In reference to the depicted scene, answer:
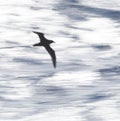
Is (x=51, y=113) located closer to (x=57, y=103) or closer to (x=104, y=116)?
(x=57, y=103)

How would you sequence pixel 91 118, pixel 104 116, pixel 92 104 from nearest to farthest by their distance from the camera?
pixel 91 118, pixel 104 116, pixel 92 104

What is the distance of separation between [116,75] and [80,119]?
15.4 metres

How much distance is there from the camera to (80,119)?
159875 mm

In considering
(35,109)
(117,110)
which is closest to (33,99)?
(35,109)

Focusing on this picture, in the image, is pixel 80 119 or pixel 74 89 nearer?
pixel 80 119

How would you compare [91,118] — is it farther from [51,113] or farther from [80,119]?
[51,113]

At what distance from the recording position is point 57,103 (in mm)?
174125

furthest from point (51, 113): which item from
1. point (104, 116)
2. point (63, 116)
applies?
point (104, 116)

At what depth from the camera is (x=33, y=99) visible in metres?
179

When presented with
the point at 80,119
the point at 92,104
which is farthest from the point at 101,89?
the point at 80,119

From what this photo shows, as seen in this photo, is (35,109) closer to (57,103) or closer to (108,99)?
(57,103)

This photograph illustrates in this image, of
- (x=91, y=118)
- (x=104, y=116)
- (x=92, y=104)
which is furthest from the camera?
(x=92, y=104)

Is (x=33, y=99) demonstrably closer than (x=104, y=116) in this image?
No

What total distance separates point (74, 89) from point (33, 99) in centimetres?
1002
